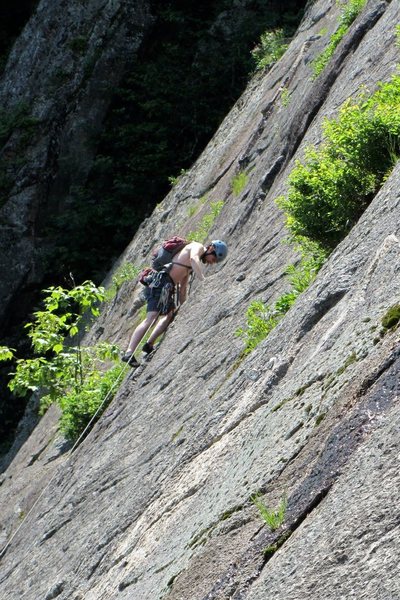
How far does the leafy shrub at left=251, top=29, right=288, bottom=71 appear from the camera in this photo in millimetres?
17547

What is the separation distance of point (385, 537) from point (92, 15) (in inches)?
826

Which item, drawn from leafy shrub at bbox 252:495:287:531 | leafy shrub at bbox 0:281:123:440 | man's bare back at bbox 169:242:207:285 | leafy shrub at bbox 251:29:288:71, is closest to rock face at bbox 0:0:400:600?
leafy shrub at bbox 252:495:287:531

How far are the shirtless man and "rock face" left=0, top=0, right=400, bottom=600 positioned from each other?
1.33 ft

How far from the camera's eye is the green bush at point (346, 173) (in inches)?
281

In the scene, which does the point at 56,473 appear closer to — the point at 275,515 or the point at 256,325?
the point at 256,325

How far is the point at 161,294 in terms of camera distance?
11.1 m

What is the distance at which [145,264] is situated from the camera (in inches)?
598

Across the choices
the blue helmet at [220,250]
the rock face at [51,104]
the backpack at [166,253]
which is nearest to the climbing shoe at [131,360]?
the backpack at [166,253]

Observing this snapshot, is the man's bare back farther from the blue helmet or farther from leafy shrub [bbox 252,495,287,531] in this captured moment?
leafy shrub [bbox 252,495,287,531]

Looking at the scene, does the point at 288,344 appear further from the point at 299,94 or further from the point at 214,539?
the point at 299,94

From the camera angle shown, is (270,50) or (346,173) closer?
(346,173)

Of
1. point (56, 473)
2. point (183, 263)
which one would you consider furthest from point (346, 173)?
point (56, 473)

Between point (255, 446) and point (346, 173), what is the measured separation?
112 inches

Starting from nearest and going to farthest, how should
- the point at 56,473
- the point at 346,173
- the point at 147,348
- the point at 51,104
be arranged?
the point at 346,173, the point at 56,473, the point at 147,348, the point at 51,104
